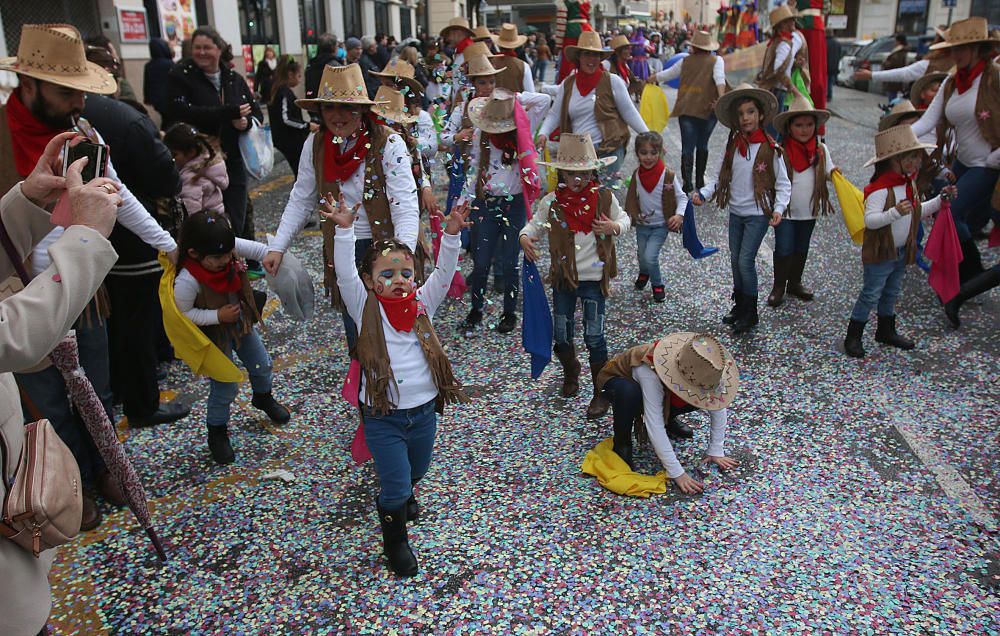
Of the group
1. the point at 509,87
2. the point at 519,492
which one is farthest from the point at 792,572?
the point at 509,87

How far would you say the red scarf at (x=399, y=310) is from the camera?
304cm

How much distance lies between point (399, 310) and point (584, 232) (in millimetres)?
1591

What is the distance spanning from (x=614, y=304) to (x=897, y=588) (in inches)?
134

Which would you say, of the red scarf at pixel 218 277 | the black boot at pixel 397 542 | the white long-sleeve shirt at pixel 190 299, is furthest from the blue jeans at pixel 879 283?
the white long-sleeve shirt at pixel 190 299

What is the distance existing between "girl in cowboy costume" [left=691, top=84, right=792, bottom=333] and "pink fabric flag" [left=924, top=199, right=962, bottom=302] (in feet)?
3.30

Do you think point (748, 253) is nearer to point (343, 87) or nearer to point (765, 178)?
point (765, 178)

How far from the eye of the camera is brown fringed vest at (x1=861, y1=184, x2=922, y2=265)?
4867mm

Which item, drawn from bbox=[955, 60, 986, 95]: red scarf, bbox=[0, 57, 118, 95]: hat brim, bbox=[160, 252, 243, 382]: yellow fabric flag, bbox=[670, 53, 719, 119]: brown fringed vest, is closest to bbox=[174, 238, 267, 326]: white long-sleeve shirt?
bbox=[160, 252, 243, 382]: yellow fabric flag

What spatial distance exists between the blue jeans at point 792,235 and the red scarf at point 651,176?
94 cm

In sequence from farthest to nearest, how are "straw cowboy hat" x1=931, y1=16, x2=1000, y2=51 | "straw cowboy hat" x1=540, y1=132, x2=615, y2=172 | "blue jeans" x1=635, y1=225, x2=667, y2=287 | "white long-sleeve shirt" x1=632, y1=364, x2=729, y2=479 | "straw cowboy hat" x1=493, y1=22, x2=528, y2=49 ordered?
"straw cowboy hat" x1=493, y1=22, x2=528, y2=49 < "blue jeans" x1=635, y1=225, x2=667, y2=287 < "straw cowboy hat" x1=931, y1=16, x2=1000, y2=51 < "straw cowboy hat" x1=540, y1=132, x2=615, y2=172 < "white long-sleeve shirt" x1=632, y1=364, x2=729, y2=479

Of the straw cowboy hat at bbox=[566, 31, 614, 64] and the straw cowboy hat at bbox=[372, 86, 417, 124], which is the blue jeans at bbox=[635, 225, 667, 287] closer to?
the straw cowboy hat at bbox=[566, 31, 614, 64]

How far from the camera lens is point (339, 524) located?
3.46 meters

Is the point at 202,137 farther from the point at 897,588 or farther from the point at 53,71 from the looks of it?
the point at 897,588

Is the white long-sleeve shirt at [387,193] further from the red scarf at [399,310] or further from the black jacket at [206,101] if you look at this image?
the black jacket at [206,101]
